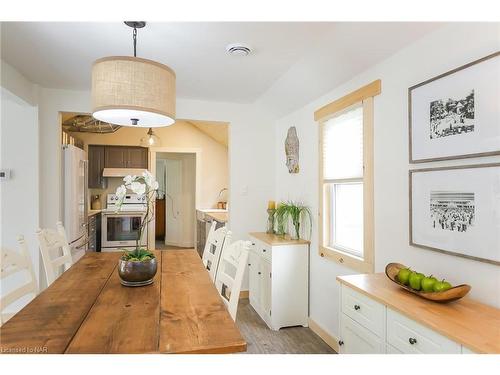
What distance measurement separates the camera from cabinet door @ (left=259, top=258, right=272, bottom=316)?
3.11 m

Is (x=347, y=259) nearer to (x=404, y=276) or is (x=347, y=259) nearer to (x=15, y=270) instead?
(x=404, y=276)

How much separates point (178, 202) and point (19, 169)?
13.5 ft

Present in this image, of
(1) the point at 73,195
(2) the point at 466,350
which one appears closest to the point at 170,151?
(1) the point at 73,195

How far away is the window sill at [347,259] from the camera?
7.59 ft

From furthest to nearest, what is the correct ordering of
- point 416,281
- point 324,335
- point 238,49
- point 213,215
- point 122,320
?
→ point 213,215 < point 324,335 < point 238,49 < point 416,281 < point 122,320

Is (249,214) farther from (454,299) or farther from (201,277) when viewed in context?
(454,299)

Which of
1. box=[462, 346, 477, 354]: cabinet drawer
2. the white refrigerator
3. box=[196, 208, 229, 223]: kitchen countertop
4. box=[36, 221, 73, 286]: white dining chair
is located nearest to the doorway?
box=[196, 208, 229, 223]: kitchen countertop

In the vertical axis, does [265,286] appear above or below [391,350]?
below

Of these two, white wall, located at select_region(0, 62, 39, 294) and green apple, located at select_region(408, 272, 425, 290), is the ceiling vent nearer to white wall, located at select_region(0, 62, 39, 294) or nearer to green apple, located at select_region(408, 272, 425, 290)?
green apple, located at select_region(408, 272, 425, 290)

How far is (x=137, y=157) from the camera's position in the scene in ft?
20.5

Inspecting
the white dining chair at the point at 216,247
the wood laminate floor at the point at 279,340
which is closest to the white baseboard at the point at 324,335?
the wood laminate floor at the point at 279,340
